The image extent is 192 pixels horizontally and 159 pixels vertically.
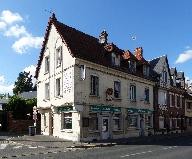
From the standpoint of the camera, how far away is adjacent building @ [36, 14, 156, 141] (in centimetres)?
2795

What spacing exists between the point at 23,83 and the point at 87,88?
7142cm

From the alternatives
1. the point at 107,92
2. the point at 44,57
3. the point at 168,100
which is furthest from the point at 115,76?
the point at 168,100

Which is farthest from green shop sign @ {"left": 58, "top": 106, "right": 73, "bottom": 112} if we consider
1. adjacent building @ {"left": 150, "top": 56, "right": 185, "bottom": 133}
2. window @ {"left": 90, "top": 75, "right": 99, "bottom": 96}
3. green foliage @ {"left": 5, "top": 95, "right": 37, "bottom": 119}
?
adjacent building @ {"left": 150, "top": 56, "right": 185, "bottom": 133}

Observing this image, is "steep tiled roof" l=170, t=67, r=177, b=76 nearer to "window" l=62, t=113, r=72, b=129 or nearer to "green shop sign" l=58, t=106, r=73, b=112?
"green shop sign" l=58, t=106, r=73, b=112

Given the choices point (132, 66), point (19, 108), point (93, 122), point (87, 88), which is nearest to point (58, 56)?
point (87, 88)

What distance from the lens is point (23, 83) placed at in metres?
96.9

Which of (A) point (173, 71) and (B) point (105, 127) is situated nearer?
(B) point (105, 127)

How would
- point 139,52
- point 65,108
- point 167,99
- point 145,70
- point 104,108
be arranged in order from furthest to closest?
point 167,99
point 139,52
point 145,70
point 104,108
point 65,108

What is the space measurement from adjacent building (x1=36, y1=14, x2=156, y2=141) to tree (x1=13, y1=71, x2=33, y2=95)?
203 feet

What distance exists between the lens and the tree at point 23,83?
95.4m

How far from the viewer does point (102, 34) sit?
35.4 metres

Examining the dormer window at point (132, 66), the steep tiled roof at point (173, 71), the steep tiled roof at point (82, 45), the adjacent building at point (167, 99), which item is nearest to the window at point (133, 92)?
the dormer window at point (132, 66)

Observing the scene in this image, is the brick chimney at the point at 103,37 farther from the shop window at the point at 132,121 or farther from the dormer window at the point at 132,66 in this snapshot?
the shop window at the point at 132,121

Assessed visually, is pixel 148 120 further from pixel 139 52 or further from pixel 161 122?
pixel 139 52
